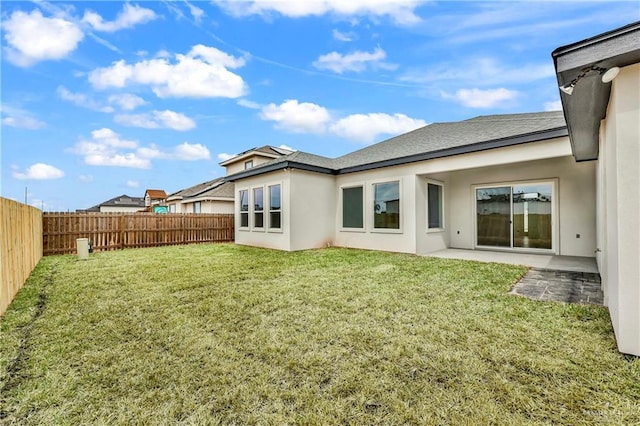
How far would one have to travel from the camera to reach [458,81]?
12.7 m

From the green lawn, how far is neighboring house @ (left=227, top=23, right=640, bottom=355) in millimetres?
3048

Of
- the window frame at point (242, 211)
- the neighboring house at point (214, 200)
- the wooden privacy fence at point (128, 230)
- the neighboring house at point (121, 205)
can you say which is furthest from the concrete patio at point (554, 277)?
the neighboring house at point (121, 205)

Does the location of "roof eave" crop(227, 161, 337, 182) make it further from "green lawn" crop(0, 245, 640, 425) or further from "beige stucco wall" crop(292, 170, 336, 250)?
"green lawn" crop(0, 245, 640, 425)

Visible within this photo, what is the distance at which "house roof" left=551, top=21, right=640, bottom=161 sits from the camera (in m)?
2.49

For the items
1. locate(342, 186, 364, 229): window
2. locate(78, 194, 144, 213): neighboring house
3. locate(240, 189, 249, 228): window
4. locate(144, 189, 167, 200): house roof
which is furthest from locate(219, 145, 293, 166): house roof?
locate(78, 194, 144, 213): neighboring house

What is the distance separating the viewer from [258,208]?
456 inches

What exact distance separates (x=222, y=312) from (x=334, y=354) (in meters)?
1.94

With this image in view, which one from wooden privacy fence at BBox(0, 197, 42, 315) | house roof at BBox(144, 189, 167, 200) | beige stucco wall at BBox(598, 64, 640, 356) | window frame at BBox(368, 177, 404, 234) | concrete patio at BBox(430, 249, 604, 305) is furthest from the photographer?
house roof at BBox(144, 189, 167, 200)

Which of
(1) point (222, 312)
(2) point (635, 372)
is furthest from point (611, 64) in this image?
(1) point (222, 312)

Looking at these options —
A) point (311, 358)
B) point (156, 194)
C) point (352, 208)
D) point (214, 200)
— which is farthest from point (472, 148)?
point (156, 194)

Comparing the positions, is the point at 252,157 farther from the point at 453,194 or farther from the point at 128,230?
the point at 453,194

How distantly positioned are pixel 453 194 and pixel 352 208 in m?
3.54

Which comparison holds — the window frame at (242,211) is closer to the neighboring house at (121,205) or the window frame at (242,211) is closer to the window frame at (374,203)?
the window frame at (374,203)

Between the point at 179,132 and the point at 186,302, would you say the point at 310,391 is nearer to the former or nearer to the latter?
the point at 186,302
